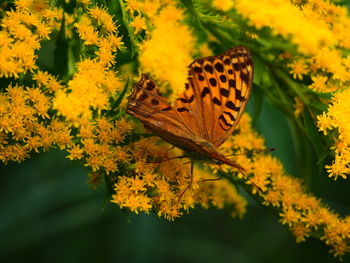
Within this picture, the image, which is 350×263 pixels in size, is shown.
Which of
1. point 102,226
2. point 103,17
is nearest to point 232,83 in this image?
point 103,17

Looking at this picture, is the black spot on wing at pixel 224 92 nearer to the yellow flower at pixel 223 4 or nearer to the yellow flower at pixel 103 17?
the yellow flower at pixel 223 4

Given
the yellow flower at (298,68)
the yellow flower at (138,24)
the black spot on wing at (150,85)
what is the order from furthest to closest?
the yellow flower at (298,68), the yellow flower at (138,24), the black spot on wing at (150,85)

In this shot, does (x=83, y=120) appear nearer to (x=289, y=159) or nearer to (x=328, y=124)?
(x=328, y=124)

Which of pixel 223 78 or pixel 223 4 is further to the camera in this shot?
pixel 223 78

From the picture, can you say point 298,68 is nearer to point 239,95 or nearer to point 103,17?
point 239,95

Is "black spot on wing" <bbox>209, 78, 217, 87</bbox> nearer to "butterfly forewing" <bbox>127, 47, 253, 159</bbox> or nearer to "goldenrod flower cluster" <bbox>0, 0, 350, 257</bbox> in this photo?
"butterfly forewing" <bbox>127, 47, 253, 159</bbox>

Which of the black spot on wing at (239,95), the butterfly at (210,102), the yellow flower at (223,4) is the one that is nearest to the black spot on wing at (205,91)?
the butterfly at (210,102)
